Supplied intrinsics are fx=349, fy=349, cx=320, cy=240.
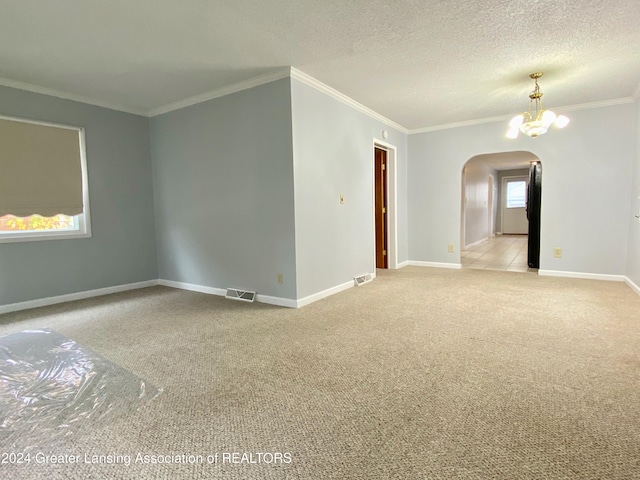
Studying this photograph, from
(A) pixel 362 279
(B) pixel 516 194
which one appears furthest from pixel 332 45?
(B) pixel 516 194

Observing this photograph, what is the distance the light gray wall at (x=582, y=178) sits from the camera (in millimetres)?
4723

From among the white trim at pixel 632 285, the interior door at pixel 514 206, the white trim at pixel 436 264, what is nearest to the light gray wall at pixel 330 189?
the white trim at pixel 436 264

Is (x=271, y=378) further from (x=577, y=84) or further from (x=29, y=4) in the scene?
(x=577, y=84)

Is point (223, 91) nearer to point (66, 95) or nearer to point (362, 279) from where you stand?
point (66, 95)

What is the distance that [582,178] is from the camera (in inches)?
195

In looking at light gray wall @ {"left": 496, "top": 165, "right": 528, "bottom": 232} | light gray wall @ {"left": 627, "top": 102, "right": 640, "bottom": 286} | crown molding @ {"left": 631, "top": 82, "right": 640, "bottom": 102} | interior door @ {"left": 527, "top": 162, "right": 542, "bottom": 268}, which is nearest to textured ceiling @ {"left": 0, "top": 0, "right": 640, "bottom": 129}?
crown molding @ {"left": 631, "top": 82, "right": 640, "bottom": 102}

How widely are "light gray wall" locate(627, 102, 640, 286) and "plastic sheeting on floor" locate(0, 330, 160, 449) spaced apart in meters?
5.30

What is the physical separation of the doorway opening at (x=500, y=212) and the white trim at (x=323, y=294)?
281cm

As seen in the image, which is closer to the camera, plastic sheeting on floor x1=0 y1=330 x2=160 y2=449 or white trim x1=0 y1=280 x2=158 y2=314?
plastic sheeting on floor x1=0 y1=330 x2=160 y2=449

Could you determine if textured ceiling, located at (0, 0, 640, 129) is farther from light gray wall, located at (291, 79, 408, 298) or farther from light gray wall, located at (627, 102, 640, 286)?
light gray wall, located at (627, 102, 640, 286)

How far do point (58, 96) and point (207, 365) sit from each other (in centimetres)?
386

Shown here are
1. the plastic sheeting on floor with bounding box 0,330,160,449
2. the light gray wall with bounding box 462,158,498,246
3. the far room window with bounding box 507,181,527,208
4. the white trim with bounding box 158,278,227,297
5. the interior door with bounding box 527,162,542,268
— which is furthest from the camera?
the far room window with bounding box 507,181,527,208

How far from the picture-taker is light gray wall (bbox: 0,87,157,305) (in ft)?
12.7

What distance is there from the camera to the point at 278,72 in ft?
11.8
